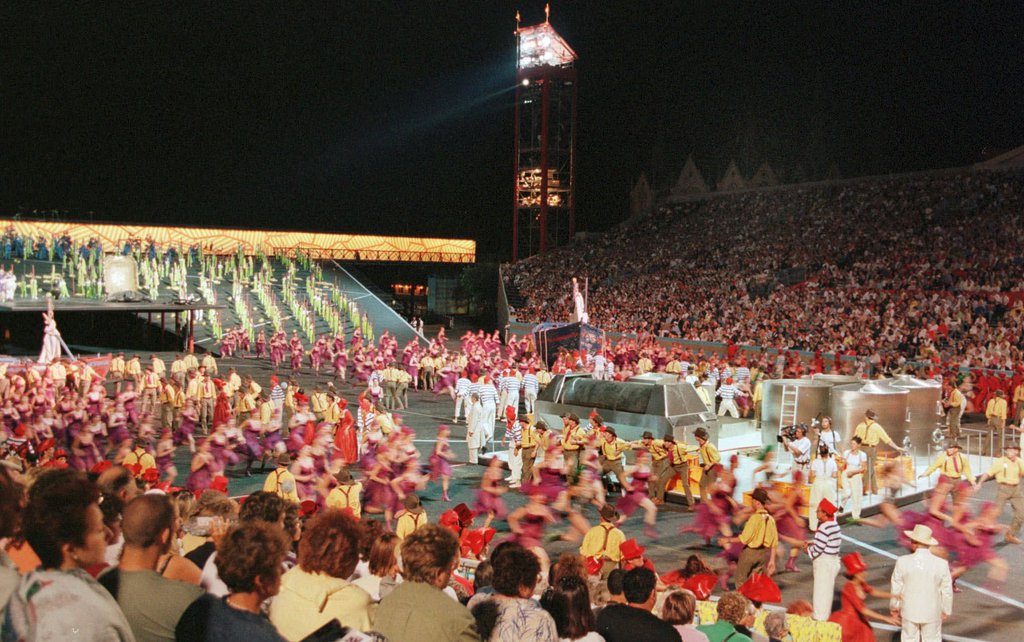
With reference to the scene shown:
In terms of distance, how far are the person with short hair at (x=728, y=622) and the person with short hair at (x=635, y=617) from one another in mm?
917

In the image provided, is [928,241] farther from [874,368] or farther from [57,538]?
[57,538]

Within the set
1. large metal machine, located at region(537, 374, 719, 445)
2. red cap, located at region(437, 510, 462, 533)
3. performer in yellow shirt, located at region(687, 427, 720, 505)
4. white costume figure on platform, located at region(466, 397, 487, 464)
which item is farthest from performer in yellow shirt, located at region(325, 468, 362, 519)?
large metal machine, located at region(537, 374, 719, 445)

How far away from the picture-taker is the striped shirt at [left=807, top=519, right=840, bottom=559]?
26.1ft

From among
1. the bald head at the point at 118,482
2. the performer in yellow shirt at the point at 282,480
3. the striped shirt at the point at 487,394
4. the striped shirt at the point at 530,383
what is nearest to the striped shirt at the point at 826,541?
the performer in yellow shirt at the point at 282,480

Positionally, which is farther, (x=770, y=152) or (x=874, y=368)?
(x=770, y=152)

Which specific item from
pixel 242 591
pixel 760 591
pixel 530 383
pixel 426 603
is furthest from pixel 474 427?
pixel 242 591

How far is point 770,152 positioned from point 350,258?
104 ft

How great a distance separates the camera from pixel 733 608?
4.79m

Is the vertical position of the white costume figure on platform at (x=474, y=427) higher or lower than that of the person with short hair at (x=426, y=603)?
lower

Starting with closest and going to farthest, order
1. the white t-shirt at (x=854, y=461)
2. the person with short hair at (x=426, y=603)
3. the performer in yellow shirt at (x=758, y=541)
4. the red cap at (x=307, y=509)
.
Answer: the person with short hair at (x=426, y=603), the red cap at (x=307, y=509), the performer in yellow shirt at (x=758, y=541), the white t-shirt at (x=854, y=461)

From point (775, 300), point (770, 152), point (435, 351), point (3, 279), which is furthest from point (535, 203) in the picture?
point (3, 279)

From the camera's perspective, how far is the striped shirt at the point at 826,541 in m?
7.96

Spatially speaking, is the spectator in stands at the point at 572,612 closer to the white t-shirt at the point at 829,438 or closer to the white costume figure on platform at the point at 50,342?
the white t-shirt at the point at 829,438

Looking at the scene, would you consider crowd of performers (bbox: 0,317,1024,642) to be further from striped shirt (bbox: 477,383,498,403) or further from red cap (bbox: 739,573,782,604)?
red cap (bbox: 739,573,782,604)
